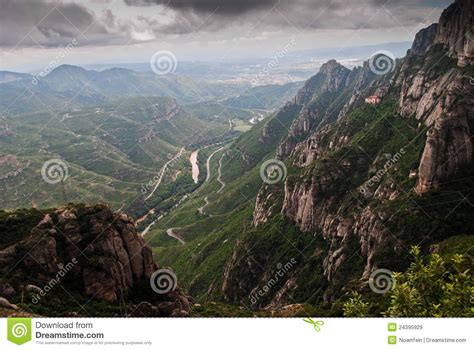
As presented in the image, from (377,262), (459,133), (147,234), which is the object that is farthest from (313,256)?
(147,234)

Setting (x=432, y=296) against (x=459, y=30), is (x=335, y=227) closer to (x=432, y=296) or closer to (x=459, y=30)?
(x=432, y=296)

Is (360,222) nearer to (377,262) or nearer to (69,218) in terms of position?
(377,262)

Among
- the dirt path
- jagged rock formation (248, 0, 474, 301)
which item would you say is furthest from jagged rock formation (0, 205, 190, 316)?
the dirt path

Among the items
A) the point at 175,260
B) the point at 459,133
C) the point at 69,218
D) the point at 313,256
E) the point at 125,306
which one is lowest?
the point at 175,260

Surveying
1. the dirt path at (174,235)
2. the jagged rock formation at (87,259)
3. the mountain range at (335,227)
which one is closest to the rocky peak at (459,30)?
the mountain range at (335,227)

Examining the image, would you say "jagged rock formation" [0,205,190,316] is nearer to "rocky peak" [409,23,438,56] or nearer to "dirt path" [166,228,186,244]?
"dirt path" [166,228,186,244]

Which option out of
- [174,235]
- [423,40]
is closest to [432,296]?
[423,40]
